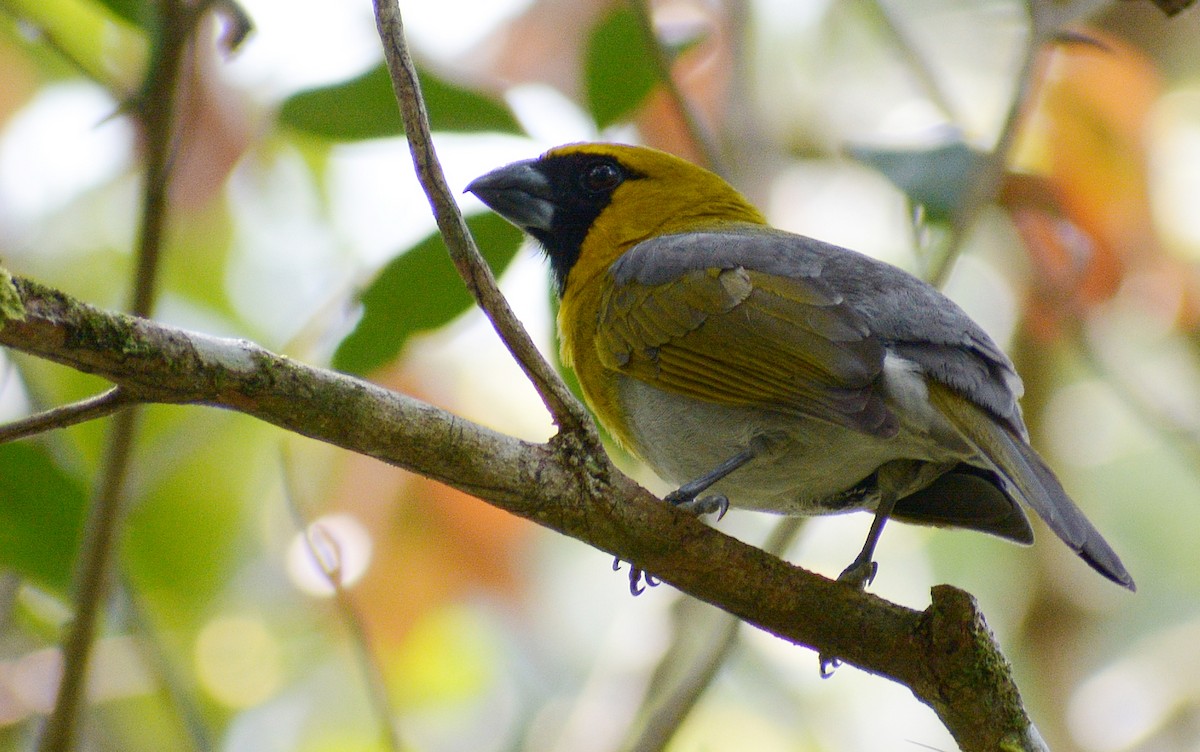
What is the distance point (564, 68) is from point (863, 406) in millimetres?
3160

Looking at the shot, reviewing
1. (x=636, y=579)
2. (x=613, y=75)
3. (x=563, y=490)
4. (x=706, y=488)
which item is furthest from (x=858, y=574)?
(x=613, y=75)

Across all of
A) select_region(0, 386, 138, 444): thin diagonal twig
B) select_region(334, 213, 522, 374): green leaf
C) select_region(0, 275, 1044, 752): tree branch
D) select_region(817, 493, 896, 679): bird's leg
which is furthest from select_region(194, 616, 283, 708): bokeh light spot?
select_region(0, 386, 138, 444): thin diagonal twig

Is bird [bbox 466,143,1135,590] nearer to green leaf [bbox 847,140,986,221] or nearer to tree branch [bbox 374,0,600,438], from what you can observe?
green leaf [bbox 847,140,986,221]

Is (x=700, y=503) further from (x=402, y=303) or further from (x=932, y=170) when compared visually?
(x=932, y=170)

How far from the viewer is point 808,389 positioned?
2.88 meters

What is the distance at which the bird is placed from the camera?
2.85 m

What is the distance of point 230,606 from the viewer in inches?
214

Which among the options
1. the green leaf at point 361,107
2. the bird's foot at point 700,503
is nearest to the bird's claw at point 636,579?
the bird's foot at point 700,503

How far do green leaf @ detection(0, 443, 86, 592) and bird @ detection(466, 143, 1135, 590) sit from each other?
1451 millimetres

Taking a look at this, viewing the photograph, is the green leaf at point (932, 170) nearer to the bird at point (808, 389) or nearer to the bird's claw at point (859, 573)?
the bird at point (808, 389)

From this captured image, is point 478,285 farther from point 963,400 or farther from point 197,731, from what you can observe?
point 197,731

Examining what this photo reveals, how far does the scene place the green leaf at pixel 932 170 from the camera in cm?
359

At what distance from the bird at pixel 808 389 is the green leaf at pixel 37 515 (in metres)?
1.45

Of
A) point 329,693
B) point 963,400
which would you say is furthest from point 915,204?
point 329,693
